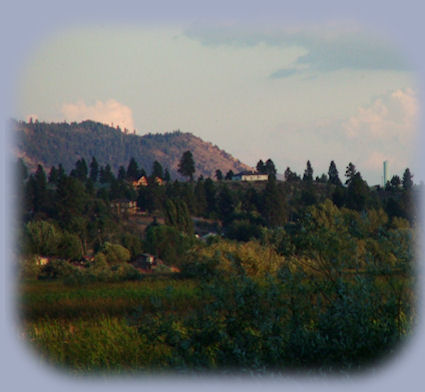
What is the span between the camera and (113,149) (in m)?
174

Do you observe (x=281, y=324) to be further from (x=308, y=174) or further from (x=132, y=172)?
(x=132, y=172)

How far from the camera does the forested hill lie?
433 ft

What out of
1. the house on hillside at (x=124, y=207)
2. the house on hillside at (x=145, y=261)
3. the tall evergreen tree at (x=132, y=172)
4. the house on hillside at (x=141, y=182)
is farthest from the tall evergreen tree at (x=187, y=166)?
the house on hillside at (x=145, y=261)

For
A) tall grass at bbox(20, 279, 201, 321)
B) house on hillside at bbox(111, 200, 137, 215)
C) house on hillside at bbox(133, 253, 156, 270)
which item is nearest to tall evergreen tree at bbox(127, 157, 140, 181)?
house on hillside at bbox(111, 200, 137, 215)

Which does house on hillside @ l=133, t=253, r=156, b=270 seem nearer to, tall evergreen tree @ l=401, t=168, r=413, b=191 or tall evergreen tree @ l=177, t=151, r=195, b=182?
tall evergreen tree @ l=401, t=168, r=413, b=191

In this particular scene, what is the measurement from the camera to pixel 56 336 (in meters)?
10.9

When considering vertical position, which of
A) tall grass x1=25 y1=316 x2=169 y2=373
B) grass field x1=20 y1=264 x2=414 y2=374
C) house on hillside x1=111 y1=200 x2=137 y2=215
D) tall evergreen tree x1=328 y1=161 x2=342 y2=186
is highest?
tall evergreen tree x1=328 y1=161 x2=342 y2=186

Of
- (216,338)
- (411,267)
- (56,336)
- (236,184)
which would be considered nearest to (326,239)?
(411,267)

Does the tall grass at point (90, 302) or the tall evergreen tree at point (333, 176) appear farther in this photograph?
the tall evergreen tree at point (333, 176)

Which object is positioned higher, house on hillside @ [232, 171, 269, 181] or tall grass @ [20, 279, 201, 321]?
house on hillside @ [232, 171, 269, 181]

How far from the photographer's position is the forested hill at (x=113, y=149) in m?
132

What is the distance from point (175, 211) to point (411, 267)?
55744 mm

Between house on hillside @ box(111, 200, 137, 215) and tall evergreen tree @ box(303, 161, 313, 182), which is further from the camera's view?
tall evergreen tree @ box(303, 161, 313, 182)

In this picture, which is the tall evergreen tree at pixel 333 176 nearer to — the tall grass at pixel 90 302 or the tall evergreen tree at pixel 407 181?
the tall evergreen tree at pixel 407 181
